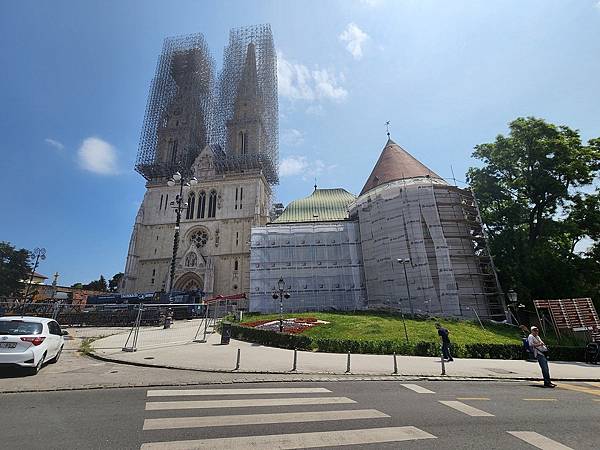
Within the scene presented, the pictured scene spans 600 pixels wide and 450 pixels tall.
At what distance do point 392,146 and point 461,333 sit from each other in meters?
25.0

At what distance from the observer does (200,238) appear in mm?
48156

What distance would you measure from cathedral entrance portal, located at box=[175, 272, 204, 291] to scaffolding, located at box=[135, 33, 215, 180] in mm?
18524

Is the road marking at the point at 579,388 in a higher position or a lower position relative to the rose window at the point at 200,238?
lower

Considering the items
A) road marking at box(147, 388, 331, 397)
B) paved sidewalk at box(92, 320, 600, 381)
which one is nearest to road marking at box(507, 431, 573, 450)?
road marking at box(147, 388, 331, 397)

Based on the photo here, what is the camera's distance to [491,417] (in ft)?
17.8

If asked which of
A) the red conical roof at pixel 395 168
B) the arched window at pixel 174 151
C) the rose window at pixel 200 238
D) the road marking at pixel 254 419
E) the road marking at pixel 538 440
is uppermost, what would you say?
the arched window at pixel 174 151

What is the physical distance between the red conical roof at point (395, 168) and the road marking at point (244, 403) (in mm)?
28472

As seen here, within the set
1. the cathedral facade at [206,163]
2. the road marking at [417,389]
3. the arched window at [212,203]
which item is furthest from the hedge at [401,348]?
the arched window at [212,203]

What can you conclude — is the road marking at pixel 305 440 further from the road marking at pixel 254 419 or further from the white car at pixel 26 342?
the white car at pixel 26 342

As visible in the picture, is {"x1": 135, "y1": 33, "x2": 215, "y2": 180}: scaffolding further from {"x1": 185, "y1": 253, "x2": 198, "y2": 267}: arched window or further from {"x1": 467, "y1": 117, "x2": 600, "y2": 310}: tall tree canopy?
{"x1": 467, "y1": 117, "x2": 600, "y2": 310}: tall tree canopy

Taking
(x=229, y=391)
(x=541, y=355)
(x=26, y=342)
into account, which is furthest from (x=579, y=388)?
(x=26, y=342)

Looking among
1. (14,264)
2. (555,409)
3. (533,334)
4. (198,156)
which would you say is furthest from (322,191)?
(14,264)

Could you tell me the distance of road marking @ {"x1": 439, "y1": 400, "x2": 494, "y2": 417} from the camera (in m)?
5.57

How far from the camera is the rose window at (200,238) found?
47406mm
